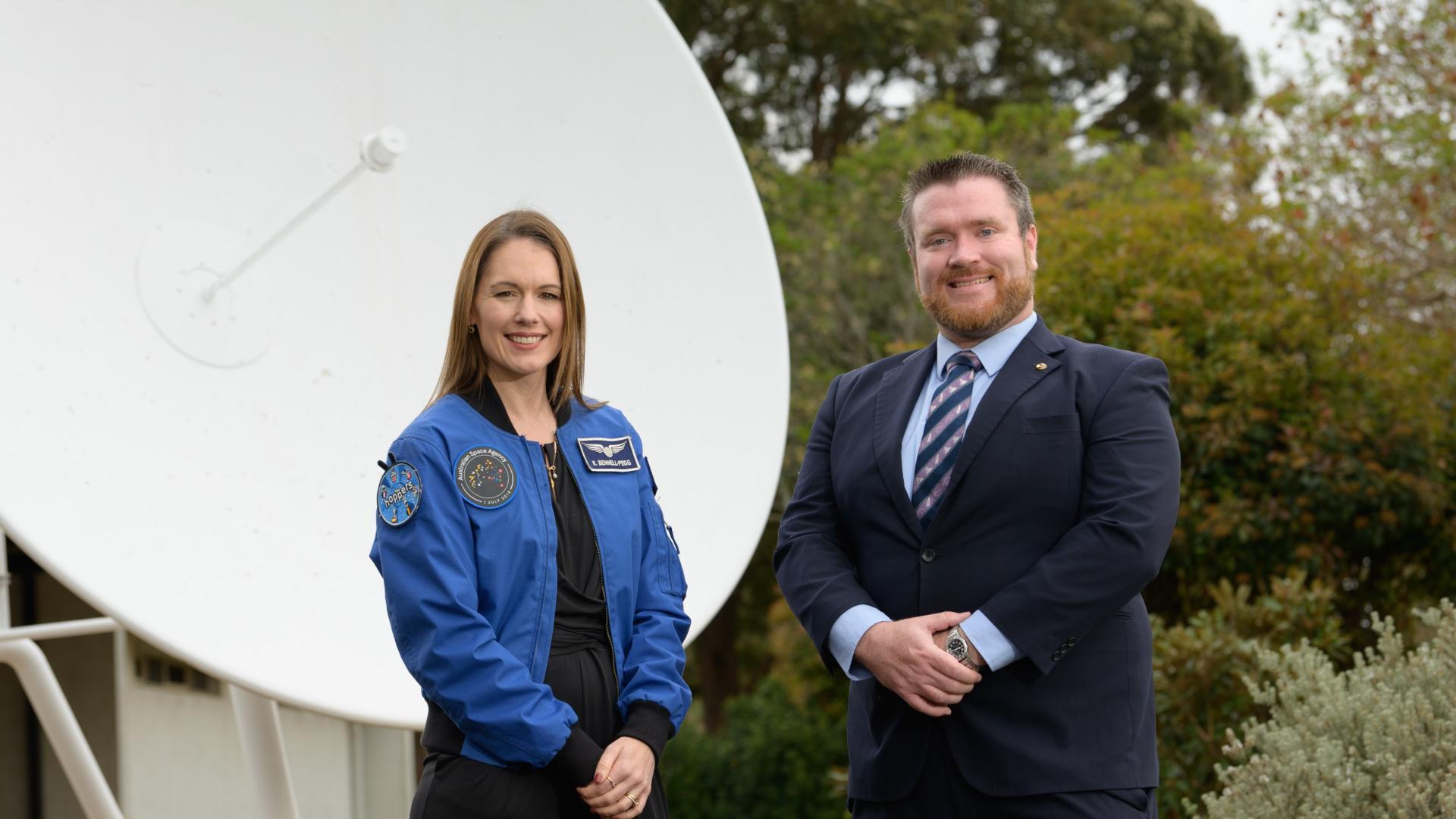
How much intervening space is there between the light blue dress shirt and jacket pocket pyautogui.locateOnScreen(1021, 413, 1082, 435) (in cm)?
11

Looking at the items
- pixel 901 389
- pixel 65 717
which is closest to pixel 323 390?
pixel 65 717

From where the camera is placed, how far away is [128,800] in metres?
6.47

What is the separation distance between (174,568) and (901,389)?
146 cm

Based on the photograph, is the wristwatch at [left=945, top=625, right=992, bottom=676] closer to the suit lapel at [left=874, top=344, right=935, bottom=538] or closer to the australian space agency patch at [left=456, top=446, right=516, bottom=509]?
the suit lapel at [left=874, top=344, right=935, bottom=538]

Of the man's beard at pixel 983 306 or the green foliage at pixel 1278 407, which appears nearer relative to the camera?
the man's beard at pixel 983 306

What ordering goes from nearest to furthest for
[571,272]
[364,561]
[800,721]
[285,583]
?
[571,272] → [285,583] → [364,561] → [800,721]

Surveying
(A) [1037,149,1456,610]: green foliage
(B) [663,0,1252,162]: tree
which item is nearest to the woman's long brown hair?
(A) [1037,149,1456,610]: green foliage

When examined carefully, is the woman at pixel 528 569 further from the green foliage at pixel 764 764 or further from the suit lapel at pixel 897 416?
the green foliage at pixel 764 764

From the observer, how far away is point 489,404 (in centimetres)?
233

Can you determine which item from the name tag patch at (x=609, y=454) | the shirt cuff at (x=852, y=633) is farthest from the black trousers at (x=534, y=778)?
the shirt cuff at (x=852, y=633)

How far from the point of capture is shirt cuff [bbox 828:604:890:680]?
2.48 m

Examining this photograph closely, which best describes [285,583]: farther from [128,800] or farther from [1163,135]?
[1163,135]

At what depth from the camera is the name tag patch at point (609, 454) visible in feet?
7.73

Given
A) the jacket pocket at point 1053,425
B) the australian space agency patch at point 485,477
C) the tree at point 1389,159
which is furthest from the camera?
the tree at point 1389,159
